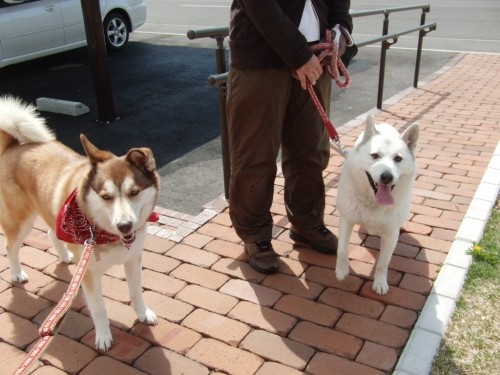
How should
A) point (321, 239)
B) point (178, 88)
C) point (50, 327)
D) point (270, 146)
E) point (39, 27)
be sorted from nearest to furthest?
point (50, 327) → point (270, 146) → point (321, 239) → point (178, 88) → point (39, 27)

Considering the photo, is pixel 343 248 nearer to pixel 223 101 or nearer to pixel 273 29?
pixel 273 29

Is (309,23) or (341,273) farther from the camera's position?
(341,273)

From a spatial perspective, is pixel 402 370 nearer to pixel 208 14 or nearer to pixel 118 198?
pixel 118 198

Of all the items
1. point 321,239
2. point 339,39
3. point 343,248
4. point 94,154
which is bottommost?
point 321,239

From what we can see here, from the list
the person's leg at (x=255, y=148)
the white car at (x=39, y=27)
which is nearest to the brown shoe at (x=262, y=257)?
the person's leg at (x=255, y=148)

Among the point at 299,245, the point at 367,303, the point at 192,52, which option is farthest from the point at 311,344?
the point at 192,52

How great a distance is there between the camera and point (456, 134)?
19.0 feet

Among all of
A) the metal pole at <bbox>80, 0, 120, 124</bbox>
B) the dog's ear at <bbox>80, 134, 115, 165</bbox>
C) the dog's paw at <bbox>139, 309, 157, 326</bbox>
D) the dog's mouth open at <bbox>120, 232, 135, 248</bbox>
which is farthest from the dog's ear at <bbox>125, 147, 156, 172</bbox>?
the metal pole at <bbox>80, 0, 120, 124</bbox>

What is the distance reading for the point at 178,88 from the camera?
774 centimetres

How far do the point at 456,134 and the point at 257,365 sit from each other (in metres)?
4.33

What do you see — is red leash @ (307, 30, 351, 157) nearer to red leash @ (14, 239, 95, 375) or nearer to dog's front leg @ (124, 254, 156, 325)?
dog's front leg @ (124, 254, 156, 325)

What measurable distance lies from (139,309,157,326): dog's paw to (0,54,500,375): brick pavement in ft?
0.11

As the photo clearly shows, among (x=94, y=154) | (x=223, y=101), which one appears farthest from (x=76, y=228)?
(x=223, y=101)

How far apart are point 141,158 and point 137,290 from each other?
822mm
